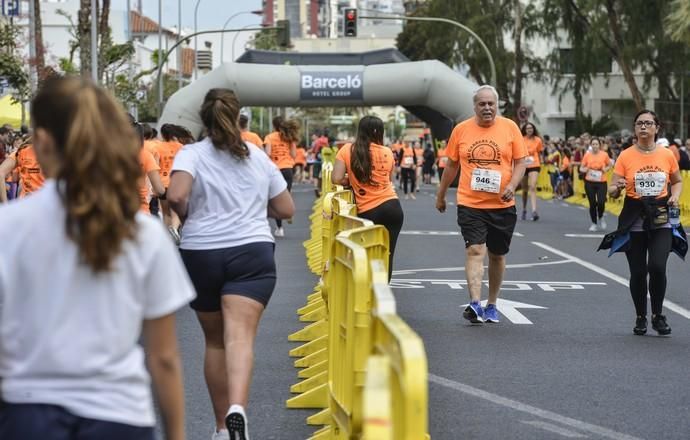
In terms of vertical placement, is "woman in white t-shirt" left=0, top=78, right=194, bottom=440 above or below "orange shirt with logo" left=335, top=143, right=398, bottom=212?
above

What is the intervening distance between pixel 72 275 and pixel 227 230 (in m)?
3.20

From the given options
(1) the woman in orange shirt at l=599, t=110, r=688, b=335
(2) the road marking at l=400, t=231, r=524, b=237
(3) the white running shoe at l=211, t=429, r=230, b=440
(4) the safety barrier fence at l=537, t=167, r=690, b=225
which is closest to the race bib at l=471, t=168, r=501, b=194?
(1) the woman in orange shirt at l=599, t=110, r=688, b=335

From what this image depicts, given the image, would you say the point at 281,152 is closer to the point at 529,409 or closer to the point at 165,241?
the point at 529,409

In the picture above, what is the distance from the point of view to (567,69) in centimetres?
5978

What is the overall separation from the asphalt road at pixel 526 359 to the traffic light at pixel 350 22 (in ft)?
103

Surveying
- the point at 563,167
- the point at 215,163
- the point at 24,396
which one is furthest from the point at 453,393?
the point at 563,167

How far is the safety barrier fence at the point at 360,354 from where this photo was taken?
350 cm

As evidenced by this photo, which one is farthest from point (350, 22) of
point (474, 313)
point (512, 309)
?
point (474, 313)

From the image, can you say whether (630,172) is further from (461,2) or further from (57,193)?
(461,2)

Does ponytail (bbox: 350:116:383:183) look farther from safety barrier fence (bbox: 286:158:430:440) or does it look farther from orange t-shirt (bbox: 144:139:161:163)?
orange t-shirt (bbox: 144:139:161:163)

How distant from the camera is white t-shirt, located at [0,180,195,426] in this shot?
3422 mm

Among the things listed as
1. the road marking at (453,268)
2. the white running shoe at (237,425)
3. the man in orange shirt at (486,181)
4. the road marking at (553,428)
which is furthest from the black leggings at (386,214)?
the white running shoe at (237,425)

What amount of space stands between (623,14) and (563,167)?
9.79 metres

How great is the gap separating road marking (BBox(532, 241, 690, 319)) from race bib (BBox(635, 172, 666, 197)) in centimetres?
181
